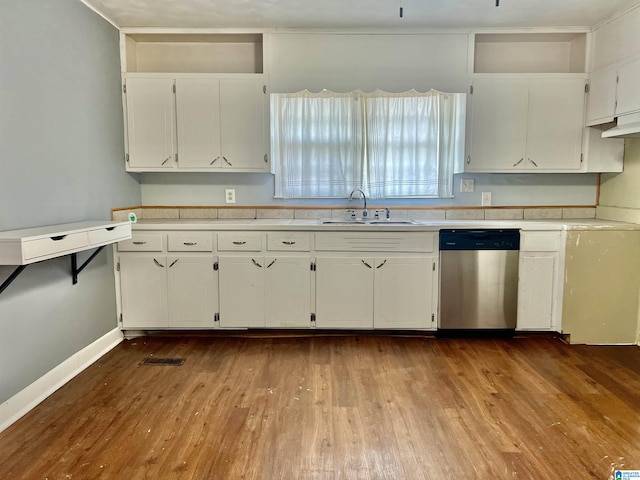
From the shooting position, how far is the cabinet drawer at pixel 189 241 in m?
3.09

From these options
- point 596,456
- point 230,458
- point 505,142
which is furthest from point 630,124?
point 230,458

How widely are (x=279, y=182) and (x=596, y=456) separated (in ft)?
8.90

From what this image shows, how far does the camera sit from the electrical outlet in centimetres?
355

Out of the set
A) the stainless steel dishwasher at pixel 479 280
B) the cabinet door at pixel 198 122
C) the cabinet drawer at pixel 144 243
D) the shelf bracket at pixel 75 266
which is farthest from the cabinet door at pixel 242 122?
the stainless steel dishwasher at pixel 479 280

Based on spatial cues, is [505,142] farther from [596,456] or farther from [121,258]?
[121,258]

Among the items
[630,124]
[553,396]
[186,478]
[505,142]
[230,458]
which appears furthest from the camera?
[505,142]

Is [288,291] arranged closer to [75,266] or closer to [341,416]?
[341,416]

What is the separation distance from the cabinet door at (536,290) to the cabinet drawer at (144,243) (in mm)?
2703

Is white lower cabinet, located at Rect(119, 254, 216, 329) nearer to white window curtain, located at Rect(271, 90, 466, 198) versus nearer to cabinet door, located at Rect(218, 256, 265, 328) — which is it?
cabinet door, located at Rect(218, 256, 265, 328)

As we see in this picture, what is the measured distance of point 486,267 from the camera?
10.1 feet

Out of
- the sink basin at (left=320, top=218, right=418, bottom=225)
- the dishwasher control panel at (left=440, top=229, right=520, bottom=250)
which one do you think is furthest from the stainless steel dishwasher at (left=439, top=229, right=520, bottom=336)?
the sink basin at (left=320, top=218, right=418, bottom=225)

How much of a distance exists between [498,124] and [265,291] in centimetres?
225

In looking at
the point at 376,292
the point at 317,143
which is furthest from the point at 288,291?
the point at 317,143

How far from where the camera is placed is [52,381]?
236 centimetres
